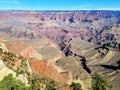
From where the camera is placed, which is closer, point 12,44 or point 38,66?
point 38,66

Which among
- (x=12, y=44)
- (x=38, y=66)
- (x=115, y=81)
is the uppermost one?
(x=12, y=44)

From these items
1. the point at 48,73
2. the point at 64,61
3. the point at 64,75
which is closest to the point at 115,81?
the point at 64,75

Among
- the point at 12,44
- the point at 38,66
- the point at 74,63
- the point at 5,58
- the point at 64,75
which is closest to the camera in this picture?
the point at 5,58

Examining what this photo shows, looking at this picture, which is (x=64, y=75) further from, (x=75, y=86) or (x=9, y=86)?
(x=9, y=86)

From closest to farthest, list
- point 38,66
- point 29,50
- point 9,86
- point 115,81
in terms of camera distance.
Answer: point 9,86 < point 38,66 < point 115,81 < point 29,50

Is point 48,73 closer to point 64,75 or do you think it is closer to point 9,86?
point 64,75

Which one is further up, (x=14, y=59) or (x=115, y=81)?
(x=14, y=59)

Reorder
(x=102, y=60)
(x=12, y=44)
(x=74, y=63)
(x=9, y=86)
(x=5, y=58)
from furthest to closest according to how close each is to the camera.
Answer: (x=102, y=60) < (x=74, y=63) < (x=12, y=44) < (x=5, y=58) < (x=9, y=86)

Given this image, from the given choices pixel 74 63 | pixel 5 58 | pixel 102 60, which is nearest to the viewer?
pixel 5 58

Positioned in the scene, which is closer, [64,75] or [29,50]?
[64,75]

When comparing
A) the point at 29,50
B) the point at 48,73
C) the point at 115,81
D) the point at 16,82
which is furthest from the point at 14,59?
the point at 29,50
